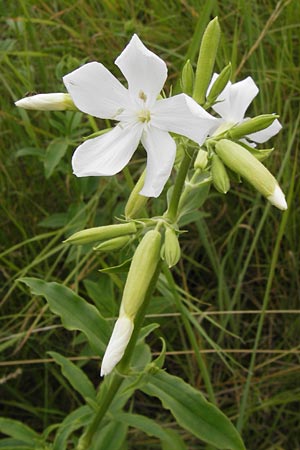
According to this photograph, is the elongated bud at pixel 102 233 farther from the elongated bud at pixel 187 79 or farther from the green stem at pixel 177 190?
the elongated bud at pixel 187 79

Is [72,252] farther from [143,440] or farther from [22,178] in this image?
[143,440]

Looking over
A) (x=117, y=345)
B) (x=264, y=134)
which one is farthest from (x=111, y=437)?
(x=264, y=134)

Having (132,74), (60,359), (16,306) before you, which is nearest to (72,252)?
(16,306)

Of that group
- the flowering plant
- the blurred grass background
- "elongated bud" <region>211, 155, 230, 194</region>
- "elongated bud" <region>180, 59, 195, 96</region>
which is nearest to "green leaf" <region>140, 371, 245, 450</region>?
the flowering plant

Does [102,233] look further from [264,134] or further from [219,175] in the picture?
[264,134]

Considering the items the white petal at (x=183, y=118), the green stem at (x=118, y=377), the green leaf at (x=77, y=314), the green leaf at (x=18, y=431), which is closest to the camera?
the white petal at (x=183, y=118)

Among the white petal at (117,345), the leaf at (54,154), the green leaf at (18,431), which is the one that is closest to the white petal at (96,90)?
the white petal at (117,345)
